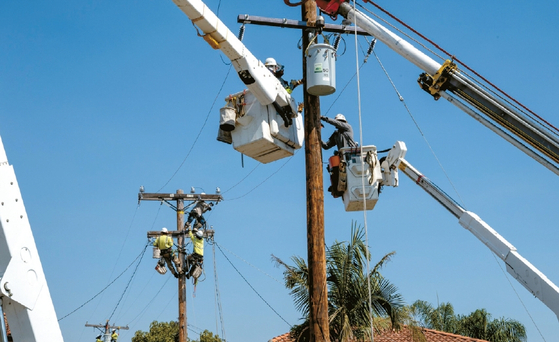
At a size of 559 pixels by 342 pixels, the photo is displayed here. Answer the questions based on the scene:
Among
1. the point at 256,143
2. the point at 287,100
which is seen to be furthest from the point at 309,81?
the point at 256,143

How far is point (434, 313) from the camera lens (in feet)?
91.2

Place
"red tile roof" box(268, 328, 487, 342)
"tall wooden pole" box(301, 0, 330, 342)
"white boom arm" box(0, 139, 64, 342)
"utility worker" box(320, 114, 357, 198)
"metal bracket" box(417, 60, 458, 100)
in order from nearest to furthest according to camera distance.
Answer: "white boom arm" box(0, 139, 64, 342) → "tall wooden pole" box(301, 0, 330, 342) → "utility worker" box(320, 114, 357, 198) → "metal bracket" box(417, 60, 458, 100) → "red tile roof" box(268, 328, 487, 342)

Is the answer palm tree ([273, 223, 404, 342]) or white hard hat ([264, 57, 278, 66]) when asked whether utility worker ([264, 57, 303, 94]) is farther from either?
palm tree ([273, 223, 404, 342])

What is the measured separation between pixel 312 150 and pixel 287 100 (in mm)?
829

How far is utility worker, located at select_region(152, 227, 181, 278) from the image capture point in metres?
18.8

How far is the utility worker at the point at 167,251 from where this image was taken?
18.8 metres

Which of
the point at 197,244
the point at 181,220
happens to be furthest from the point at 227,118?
the point at 181,220

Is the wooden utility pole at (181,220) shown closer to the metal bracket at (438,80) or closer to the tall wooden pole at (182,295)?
the tall wooden pole at (182,295)

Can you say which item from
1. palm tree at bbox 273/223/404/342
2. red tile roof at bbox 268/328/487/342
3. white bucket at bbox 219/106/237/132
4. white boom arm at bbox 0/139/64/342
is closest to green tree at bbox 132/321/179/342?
red tile roof at bbox 268/328/487/342

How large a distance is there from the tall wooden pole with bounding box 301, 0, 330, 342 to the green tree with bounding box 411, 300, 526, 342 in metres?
18.1

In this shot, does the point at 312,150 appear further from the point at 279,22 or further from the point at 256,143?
the point at 279,22

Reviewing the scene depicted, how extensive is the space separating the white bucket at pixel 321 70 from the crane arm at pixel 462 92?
1.18 metres

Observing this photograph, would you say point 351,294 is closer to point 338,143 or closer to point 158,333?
point 338,143

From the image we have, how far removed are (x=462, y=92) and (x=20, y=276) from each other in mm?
7251
